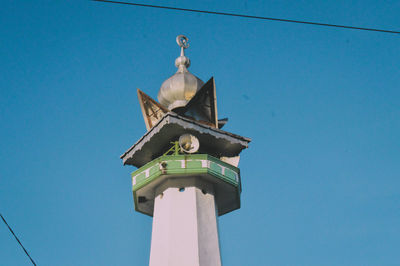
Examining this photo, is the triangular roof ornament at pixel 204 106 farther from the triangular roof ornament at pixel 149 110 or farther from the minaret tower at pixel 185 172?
the triangular roof ornament at pixel 149 110

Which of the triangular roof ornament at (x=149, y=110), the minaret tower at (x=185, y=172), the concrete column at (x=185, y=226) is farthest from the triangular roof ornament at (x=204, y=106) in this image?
the concrete column at (x=185, y=226)

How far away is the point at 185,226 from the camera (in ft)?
65.7

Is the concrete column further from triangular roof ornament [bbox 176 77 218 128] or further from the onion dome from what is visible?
the onion dome

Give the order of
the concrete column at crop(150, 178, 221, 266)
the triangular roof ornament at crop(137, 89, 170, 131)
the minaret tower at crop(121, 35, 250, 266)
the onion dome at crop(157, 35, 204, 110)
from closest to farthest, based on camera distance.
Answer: the concrete column at crop(150, 178, 221, 266), the minaret tower at crop(121, 35, 250, 266), the triangular roof ornament at crop(137, 89, 170, 131), the onion dome at crop(157, 35, 204, 110)

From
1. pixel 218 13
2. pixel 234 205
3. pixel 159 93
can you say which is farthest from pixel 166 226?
pixel 218 13

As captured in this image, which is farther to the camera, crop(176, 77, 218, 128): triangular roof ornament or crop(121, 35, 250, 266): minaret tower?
crop(176, 77, 218, 128): triangular roof ornament

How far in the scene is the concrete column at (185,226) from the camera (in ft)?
63.4

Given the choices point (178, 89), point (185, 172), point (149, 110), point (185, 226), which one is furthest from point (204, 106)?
point (185, 226)

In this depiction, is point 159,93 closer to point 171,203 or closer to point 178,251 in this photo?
point 171,203

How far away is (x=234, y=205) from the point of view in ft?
75.7

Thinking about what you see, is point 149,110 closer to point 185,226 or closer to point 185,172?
point 185,172

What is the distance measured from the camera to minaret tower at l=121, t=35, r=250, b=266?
1986 cm

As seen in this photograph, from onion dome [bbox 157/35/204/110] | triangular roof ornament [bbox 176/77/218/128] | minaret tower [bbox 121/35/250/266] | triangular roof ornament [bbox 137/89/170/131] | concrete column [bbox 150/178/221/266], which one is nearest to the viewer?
concrete column [bbox 150/178/221/266]

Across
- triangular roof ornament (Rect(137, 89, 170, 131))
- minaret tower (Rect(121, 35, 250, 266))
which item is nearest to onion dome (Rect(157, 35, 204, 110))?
minaret tower (Rect(121, 35, 250, 266))
